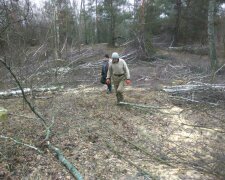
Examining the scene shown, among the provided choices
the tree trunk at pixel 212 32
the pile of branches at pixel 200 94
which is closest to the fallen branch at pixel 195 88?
the pile of branches at pixel 200 94

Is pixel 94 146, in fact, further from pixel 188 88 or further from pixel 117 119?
pixel 188 88

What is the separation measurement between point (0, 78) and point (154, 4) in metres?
19.9

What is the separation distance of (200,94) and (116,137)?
509cm

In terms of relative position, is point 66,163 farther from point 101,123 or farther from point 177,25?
point 177,25

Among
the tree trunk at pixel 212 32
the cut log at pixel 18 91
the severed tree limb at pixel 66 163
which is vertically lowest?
the severed tree limb at pixel 66 163

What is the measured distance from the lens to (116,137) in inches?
302

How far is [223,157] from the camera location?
19.4 feet

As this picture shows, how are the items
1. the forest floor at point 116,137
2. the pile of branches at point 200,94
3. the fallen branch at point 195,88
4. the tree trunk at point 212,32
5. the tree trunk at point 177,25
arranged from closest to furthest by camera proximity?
the forest floor at point 116,137
the pile of branches at point 200,94
the fallen branch at point 195,88
the tree trunk at point 212,32
the tree trunk at point 177,25

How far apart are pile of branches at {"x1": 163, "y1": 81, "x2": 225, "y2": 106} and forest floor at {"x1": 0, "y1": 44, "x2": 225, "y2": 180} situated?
275 millimetres

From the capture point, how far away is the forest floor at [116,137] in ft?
19.8

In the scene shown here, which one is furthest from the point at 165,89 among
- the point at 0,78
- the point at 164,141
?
the point at 0,78

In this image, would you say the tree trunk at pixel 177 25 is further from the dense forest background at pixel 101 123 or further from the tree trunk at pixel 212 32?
the tree trunk at pixel 212 32

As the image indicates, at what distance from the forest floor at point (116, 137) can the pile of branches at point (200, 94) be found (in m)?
0.28

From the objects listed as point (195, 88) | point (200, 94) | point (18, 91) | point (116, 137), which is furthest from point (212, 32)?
point (116, 137)
